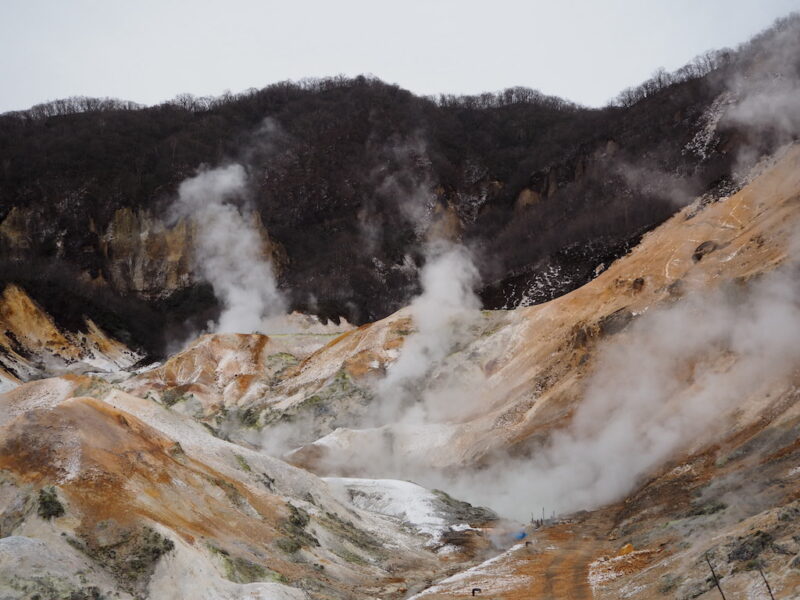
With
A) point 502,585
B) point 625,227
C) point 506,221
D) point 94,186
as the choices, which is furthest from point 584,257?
point 94,186

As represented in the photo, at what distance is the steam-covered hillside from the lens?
64875 millimetres

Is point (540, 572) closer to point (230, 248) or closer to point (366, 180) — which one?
point (230, 248)

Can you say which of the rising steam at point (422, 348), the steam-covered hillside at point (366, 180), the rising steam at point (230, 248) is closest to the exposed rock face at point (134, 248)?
the steam-covered hillside at point (366, 180)

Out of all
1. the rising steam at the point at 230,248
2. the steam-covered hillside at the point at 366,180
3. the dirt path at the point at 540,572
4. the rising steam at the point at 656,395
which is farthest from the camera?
the rising steam at the point at 230,248

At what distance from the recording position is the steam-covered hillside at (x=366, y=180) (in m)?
64.9

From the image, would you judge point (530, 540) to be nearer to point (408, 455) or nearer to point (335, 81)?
point (408, 455)

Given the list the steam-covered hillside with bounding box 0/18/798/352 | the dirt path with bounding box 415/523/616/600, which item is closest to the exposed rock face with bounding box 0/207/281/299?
the steam-covered hillside with bounding box 0/18/798/352

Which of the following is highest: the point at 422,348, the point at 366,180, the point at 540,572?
the point at 366,180

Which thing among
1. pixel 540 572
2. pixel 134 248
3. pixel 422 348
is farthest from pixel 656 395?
pixel 134 248

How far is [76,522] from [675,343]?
20916 millimetres

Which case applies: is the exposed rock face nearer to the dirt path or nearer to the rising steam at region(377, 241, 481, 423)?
the rising steam at region(377, 241, 481, 423)

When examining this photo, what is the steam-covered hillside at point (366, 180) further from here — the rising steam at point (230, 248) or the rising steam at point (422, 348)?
the rising steam at point (422, 348)

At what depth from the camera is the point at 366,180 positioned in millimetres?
104438

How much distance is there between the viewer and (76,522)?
12.5 metres
